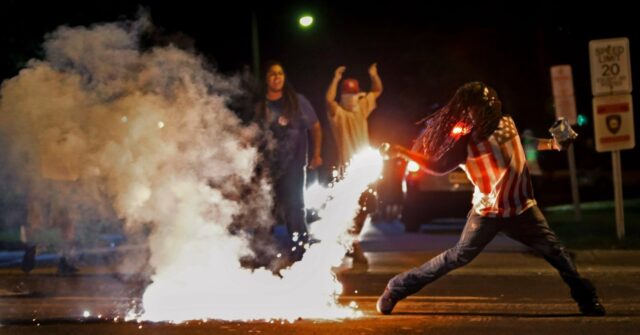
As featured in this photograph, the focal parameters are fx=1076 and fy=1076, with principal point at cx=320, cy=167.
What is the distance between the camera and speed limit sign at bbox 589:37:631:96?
13.0 m

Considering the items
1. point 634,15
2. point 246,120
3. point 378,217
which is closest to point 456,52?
point 634,15

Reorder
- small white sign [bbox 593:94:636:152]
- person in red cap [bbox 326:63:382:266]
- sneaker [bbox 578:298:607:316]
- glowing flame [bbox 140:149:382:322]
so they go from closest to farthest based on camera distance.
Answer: sneaker [bbox 578:298:607:316] → glowing flame [bbox 140:149:382:322] → person in red cap [bbox 326:63:382:266] → small white sign [bbox 593:94:636:152]

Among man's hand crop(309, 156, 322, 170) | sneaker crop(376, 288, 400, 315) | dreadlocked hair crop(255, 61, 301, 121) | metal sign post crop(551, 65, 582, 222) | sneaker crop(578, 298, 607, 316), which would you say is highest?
metal sign post crop(551, 65, 582, 222)

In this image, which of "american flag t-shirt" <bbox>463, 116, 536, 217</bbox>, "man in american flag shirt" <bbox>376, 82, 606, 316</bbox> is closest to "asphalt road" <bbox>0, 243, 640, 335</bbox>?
"man in american flag shirt" <bbox>376, 82, 606, 316</bbox>

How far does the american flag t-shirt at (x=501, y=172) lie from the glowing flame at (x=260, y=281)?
140 cm

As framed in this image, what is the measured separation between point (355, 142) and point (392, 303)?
3490mm

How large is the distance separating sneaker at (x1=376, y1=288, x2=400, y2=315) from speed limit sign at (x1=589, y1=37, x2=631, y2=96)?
621 cm

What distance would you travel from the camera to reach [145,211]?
9.47 m

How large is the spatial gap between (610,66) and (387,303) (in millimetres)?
6459

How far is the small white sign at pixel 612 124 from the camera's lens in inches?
516

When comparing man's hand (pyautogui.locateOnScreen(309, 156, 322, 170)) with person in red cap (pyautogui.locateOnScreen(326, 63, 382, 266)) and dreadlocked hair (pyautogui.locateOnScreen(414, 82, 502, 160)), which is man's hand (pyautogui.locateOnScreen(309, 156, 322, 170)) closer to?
person in red cap (pyautogui.locateOnScreen(326, 63, 382, 266))

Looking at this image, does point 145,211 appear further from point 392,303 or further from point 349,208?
point 392,303

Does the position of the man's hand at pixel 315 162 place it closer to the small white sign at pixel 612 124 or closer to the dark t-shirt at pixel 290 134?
the dark t-shirt at pixel 290 134

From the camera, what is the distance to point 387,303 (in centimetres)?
774
